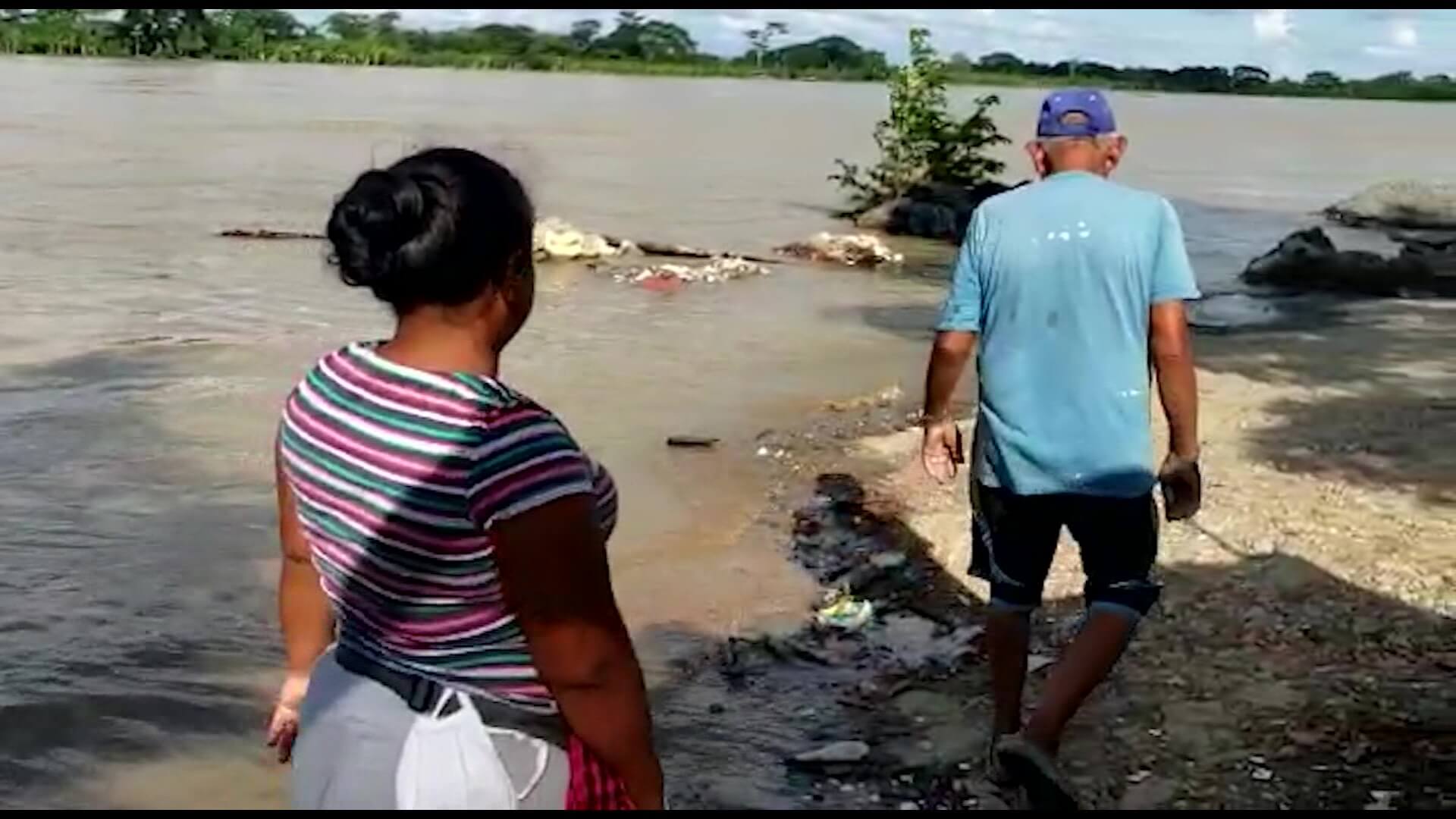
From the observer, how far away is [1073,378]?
13.9 ft

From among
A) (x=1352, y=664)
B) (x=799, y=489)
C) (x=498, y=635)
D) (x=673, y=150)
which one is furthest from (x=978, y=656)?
(x=673, y=150)

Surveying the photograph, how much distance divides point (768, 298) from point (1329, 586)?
11.5 metres

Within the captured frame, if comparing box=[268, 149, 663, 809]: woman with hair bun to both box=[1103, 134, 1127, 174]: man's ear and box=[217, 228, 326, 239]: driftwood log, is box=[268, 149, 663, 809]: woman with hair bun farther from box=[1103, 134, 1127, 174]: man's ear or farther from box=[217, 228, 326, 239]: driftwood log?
box=[217, 228, 326, 239]: driftwood log

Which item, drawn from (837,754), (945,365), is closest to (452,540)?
Result: (945,365)

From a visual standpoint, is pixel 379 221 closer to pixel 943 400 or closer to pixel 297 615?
pixel 297 615

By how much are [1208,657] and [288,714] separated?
3.65 m

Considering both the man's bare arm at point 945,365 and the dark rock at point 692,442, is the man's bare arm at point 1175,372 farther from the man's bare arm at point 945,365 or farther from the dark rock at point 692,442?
the dark rock at point 692,442

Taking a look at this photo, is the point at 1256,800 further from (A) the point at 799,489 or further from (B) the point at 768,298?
(B) the point at 768,298

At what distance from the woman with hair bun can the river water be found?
33cm

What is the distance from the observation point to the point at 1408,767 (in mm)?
4605

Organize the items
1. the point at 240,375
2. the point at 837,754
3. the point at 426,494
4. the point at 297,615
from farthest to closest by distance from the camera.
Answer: the point at 240,375 < the point at 837,754 < the point at 297,615 < the point at 426,494

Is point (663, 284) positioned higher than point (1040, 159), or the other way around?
point (1040, 159)

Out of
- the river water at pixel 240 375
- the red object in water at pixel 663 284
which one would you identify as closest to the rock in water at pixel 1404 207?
the river water at pixel 240 375

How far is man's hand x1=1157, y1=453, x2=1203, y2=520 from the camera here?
4.38 metres
